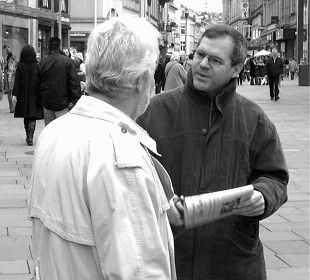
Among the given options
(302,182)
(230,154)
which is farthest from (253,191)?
(302,182)

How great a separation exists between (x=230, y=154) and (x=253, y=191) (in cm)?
30

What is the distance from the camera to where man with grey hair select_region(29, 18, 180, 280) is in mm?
2107

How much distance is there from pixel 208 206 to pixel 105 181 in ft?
2.10

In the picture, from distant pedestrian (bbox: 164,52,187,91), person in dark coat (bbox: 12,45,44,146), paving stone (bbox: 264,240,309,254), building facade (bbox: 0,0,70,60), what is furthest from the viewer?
building facade (bbox: 0,0,70,60)

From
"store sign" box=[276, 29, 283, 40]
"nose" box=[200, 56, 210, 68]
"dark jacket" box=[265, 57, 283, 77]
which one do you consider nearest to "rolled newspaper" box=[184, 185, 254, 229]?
"nose" box=[200, 56, 210, 68]

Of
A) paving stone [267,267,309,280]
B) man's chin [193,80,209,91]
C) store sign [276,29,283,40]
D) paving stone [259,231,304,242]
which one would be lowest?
paving stone [267,267,309,280]

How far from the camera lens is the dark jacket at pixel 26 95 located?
1235 centimetres

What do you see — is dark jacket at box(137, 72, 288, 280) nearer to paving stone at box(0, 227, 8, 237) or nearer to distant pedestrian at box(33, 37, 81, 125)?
paving stone at box(0, 227, 8, 237)

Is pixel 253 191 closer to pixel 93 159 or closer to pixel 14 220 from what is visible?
pixel 93 159

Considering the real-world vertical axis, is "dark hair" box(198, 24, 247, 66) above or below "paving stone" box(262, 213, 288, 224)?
above

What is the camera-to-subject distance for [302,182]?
9.25 meters

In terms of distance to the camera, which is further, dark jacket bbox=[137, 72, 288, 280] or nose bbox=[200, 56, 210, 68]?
nose bbox=[200, 56, 210, 68]

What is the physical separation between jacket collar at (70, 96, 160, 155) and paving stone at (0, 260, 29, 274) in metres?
3.22

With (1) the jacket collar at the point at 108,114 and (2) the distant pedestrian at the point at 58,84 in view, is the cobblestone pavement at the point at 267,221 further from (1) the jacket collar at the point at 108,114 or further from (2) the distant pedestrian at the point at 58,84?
(1) the jacket collar at the point at 108,114
